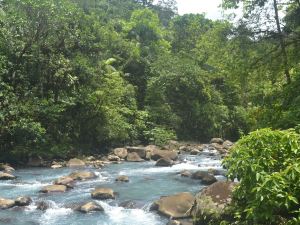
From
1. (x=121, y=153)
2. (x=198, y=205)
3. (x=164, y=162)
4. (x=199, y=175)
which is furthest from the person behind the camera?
(x=121, y=153)

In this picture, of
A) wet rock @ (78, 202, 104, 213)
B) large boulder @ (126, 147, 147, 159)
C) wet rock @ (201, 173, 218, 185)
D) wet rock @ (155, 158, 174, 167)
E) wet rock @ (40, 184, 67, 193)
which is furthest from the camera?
large boulder @ (126, 147, 147, 159)

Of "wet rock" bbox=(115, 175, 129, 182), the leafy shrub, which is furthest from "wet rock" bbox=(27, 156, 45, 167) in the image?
the leafy shrub

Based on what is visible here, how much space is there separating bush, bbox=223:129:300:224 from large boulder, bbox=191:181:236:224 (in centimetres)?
210

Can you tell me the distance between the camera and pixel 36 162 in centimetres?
2083

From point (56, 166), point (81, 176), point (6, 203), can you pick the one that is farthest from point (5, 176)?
point (6, 203)

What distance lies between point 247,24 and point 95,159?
1321 cm

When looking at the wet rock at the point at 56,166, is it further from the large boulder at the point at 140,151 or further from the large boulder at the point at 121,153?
the large boulder at the point at 140,151

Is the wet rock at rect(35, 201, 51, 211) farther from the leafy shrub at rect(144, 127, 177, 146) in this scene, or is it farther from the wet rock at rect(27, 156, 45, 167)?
the leafy shrub at rect(144, 127, 177, 146)

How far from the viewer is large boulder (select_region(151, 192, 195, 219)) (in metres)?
10.8

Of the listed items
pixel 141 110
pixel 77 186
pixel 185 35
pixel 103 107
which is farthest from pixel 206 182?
pixel 185 35

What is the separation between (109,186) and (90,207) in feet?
11.8

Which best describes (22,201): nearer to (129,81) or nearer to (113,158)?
(113,158)

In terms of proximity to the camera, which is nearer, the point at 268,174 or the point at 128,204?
the point at 268,174

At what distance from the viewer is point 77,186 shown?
49.7 feet
